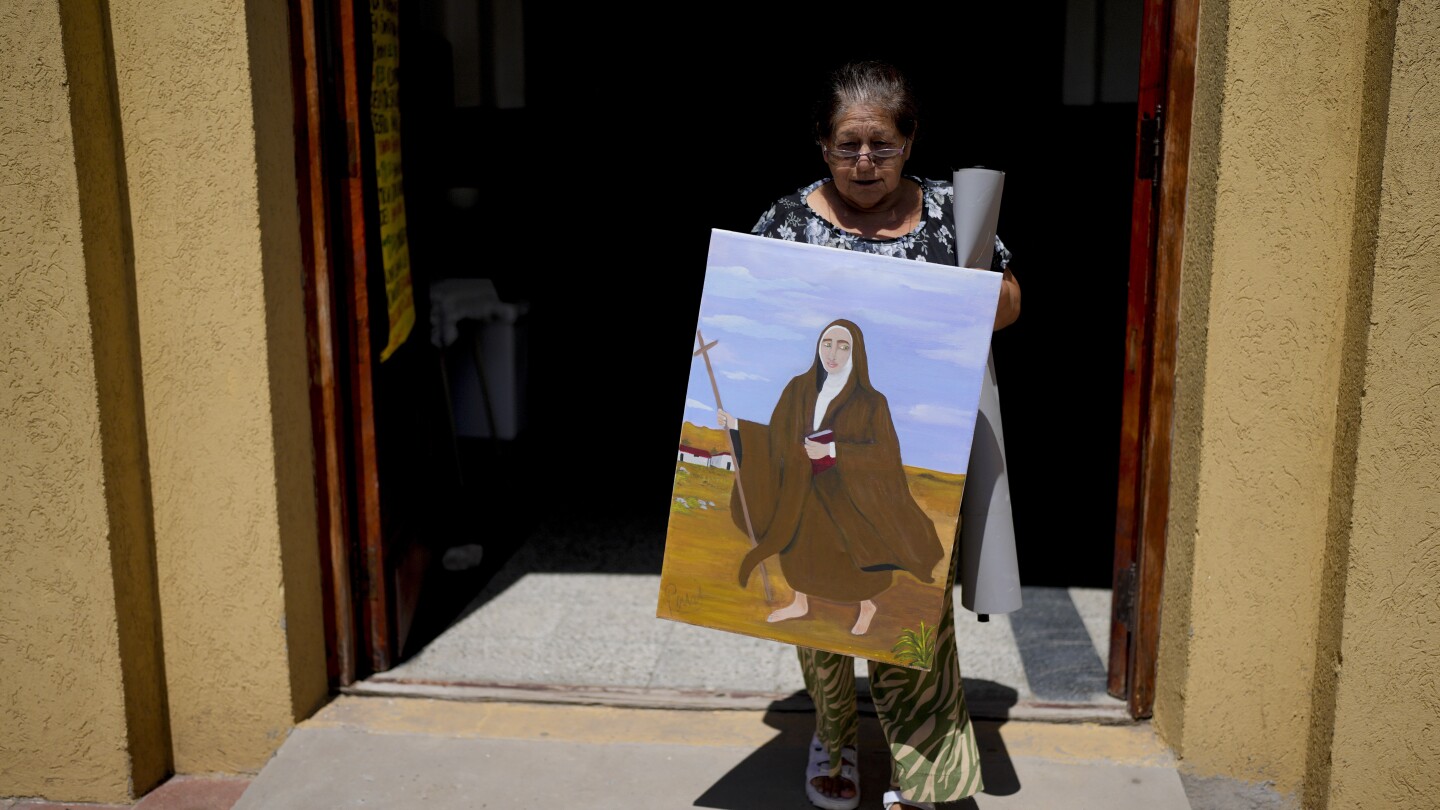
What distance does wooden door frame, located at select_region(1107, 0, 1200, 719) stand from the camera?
2.83 meters

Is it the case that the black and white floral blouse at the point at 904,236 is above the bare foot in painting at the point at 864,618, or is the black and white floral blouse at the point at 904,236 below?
above

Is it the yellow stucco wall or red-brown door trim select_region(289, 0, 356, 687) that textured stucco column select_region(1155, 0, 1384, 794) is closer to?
the yellow stucco wall

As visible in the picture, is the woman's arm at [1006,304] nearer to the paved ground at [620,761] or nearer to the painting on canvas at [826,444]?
the painting on canvas at [826,444]

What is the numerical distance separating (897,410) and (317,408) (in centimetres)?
163

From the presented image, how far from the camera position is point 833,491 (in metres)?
2.42

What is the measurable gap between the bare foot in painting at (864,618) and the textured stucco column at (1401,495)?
1049 millimetres

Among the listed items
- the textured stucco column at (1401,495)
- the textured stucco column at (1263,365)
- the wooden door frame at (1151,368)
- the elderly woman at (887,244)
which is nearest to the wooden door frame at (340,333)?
the elderly woman at (887,244)

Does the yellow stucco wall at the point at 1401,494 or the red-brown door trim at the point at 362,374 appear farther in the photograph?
the red-brown door trim at the point at 362,374

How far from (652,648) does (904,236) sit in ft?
5.92

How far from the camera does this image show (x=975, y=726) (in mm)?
3230

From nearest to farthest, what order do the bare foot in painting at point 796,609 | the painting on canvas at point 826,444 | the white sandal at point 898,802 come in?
the painting on canvas at point 826,444
the bare foot in painting at point 796,609
the white sandal at point 898,802

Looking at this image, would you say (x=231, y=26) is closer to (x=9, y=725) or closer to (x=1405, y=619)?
(x=9, y=725)

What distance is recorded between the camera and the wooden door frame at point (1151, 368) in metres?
2.83
